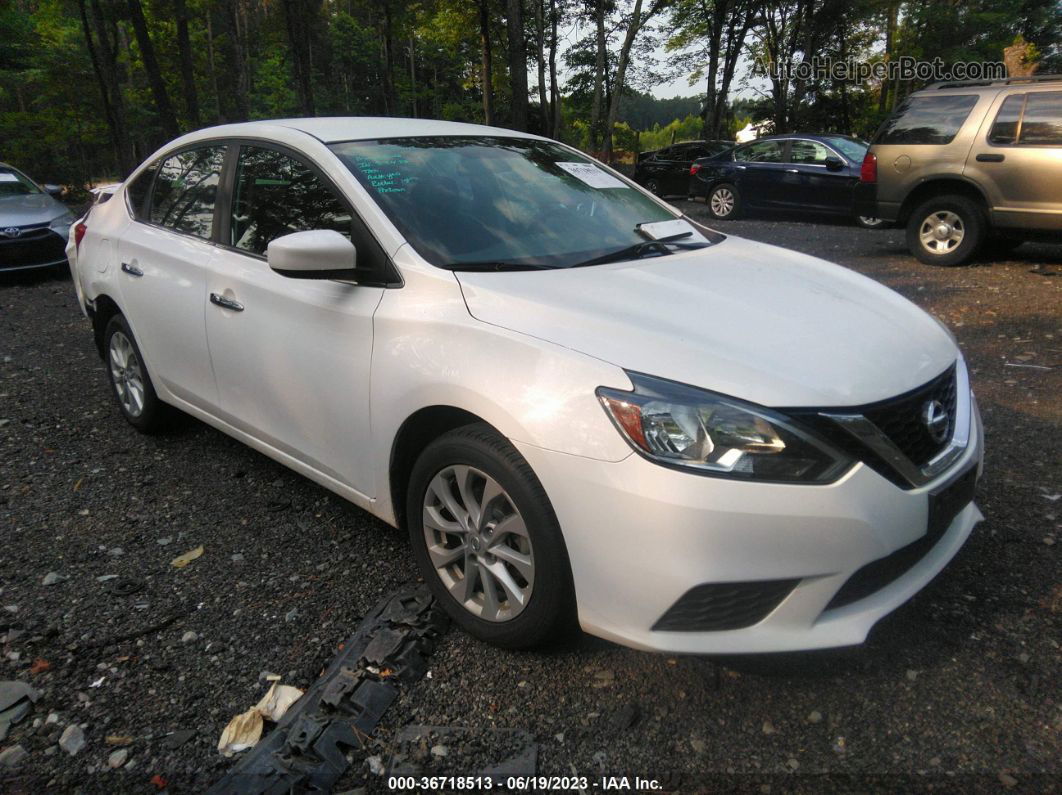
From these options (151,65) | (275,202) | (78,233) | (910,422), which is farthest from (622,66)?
(910,422)

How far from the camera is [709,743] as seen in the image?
2.11 meters

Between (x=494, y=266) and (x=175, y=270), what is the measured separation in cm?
185

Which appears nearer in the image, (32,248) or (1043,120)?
(1043,120)

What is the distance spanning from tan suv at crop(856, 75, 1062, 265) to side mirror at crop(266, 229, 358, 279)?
747cm

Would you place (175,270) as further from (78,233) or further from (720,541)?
(720,541)

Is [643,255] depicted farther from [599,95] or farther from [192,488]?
[599,95]

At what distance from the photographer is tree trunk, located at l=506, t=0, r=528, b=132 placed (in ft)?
45.9

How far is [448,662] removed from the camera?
2.47m

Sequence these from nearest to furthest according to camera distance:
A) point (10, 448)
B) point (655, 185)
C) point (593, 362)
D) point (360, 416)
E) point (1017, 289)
A: point (593, 362)
point (360, 416)
point (10, 448)
point (1017, 289)
point (655, 185)

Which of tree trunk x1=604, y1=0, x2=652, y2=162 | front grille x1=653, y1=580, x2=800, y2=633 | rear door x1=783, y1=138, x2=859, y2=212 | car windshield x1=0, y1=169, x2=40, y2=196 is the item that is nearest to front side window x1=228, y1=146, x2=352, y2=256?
front grille x1=653, y1=580, x2=800, y2=633

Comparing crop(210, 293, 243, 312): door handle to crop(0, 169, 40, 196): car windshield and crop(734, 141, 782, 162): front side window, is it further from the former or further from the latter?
crop(734, 141, 782, 162): front side window

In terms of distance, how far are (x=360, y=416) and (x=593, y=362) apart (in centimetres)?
99

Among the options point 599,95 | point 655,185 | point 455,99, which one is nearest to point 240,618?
point 655,185

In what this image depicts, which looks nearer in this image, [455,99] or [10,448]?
[10,448]
